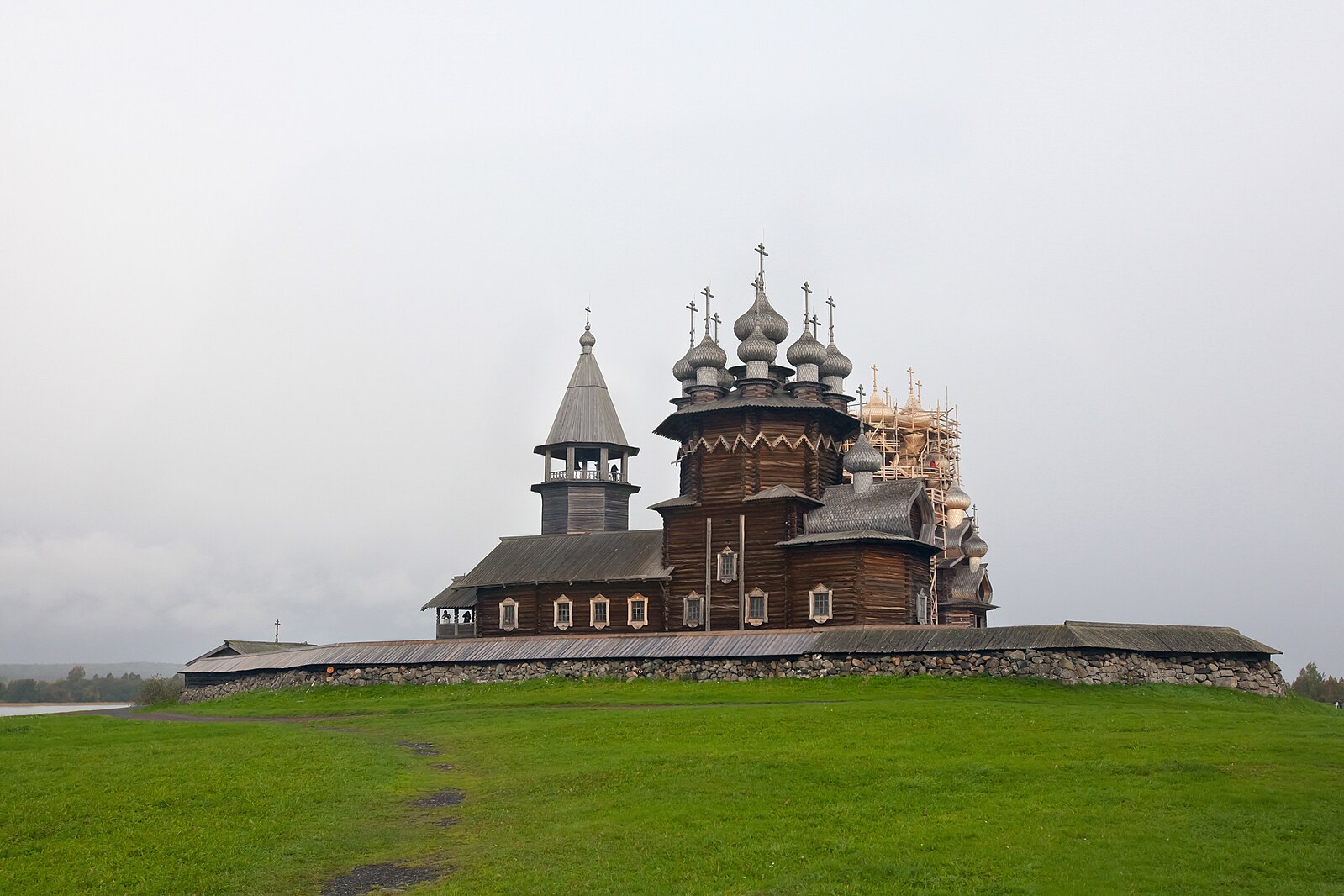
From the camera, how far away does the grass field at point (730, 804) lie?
1571 cm

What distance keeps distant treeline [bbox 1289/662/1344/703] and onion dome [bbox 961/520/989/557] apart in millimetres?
14175

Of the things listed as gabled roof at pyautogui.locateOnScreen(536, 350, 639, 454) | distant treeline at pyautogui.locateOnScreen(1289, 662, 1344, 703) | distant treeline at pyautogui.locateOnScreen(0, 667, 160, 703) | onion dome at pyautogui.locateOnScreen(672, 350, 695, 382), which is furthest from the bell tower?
distant treeline at pyautogui.locateOnScreen(0, 667, 160, 703)

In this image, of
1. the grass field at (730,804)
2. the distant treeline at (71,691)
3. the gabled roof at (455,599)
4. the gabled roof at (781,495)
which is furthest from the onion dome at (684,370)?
the distant treeline at (71,691)

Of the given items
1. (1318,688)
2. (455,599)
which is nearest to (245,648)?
(455,599)

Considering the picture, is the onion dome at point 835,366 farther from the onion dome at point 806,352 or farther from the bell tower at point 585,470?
the bell tower at point 585,470

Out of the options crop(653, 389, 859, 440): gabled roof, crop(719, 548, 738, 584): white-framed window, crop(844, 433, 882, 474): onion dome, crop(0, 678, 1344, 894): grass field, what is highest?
crop(653, 389, 859, 440): gabled roof

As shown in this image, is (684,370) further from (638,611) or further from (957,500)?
(957,500)

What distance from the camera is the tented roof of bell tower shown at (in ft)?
203

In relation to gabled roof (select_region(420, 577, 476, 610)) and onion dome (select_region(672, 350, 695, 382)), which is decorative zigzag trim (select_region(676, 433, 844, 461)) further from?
gabled roof (select_region(420, 577, 476, 610))

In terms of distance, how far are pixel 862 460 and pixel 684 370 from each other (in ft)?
28.1

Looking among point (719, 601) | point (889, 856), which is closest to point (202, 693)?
point (719, 601)

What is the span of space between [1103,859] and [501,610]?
41006 millimetres

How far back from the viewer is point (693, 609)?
49250 mm

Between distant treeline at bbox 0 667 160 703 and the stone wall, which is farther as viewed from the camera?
distant treeline at bbox 0 667 160 703
